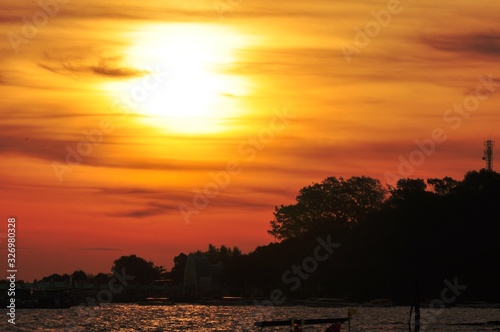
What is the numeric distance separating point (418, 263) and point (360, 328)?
63.2 metres

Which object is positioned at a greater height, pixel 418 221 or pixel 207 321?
pixel 418 221

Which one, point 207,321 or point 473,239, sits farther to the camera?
point 473,239

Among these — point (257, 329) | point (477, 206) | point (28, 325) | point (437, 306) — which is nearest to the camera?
point (257, 329)

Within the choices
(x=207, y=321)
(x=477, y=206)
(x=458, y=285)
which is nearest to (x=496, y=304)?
(x=458, y=285)

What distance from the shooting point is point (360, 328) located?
431 ft

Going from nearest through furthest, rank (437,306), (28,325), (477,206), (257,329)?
1. (257,329)
2. (28,325)
3. (437,306)
4. (477,206)

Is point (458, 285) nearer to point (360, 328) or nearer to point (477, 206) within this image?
point (477, 206)

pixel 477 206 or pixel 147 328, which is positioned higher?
pixel 477 206

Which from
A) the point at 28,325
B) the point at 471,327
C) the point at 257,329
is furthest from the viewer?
the point at 28,325

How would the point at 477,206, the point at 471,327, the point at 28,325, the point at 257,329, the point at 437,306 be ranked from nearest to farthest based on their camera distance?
1. the point at 471,327
2. the point at 257,329
3. the point at 28,325
4. the point at 437,306
5. the point at 477,206

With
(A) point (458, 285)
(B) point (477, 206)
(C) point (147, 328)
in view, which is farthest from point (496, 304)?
(C) point (147, 328)

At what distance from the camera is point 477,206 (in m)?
199

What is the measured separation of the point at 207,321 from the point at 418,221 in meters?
53.7

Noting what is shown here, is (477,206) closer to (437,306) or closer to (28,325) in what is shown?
(437,306)
